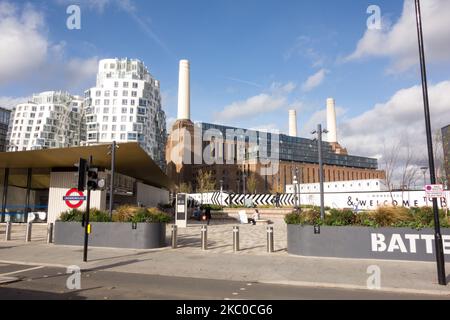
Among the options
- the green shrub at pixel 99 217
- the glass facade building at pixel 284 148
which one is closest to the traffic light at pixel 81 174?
the green shrub at pixel 99 217

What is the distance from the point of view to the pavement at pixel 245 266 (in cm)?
953

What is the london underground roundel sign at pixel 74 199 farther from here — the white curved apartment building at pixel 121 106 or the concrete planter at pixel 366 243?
the white curved apartment building at pixel 121 106

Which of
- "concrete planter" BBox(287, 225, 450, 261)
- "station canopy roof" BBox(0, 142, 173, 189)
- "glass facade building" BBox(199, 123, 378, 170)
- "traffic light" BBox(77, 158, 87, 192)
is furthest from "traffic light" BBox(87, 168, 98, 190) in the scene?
"glass facade building" BBox(199, 123, 378, 170)

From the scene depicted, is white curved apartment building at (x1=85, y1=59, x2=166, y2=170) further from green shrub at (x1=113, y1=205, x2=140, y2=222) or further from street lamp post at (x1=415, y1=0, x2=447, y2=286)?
street lamp post at (x1=415, y1=0, x2=447, y2=286)

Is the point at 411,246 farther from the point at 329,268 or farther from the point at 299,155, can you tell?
the point at 299,155

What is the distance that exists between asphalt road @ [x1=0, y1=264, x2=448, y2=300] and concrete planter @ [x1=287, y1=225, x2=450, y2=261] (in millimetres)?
4979

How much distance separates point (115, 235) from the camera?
16.7 meters

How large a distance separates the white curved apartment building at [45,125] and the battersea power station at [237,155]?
1351 inches

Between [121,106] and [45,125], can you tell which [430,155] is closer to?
[121,106]

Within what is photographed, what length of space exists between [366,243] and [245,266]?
4879mm

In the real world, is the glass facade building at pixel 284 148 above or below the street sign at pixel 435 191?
above
